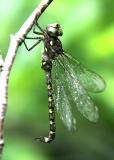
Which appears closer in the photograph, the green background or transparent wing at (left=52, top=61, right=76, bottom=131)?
transparent wing at (left=52, top=61, right=76, bottom=131)

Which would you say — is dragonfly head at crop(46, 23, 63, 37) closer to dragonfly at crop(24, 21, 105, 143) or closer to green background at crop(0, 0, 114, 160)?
dragonfly at crop(24, 21, 105, 143)

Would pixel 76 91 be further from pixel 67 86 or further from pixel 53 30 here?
pixel 53 30

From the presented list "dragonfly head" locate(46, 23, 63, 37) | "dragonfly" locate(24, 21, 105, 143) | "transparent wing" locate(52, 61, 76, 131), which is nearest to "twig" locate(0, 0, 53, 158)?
"dragonfly head" locate(46, 23, 63, 37)

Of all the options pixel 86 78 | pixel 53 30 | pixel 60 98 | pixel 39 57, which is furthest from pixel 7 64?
pixel 39 57

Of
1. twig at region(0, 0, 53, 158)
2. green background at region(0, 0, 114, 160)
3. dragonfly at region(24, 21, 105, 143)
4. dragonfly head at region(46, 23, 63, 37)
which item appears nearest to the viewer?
twig at region(0, 0, 53, 158)

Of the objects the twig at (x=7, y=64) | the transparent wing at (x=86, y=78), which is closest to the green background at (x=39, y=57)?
the transparent wing at (x=86, y=78)

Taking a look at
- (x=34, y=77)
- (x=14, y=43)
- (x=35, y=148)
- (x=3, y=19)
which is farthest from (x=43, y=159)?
(x=14, y=43)
